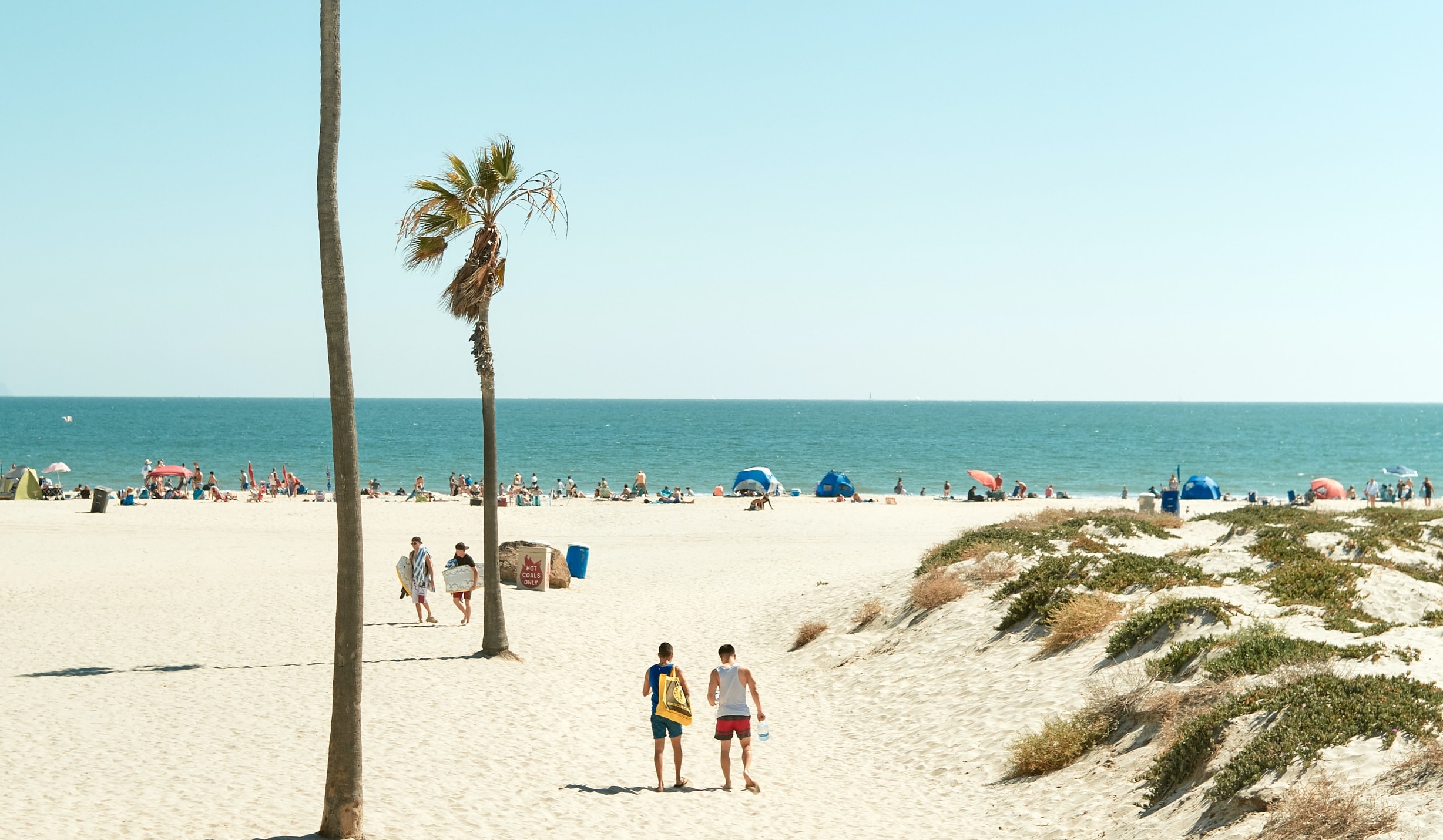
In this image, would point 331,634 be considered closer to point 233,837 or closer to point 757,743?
point 757,743

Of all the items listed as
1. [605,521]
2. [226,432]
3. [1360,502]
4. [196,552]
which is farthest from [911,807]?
[226,432]

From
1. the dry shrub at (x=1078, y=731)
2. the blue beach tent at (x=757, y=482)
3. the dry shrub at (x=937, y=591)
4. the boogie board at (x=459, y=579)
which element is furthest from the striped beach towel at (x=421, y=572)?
the blue beach tent at (x=757, y=482)

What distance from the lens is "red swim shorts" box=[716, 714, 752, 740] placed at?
1066cm

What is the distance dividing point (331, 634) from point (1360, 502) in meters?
46.7

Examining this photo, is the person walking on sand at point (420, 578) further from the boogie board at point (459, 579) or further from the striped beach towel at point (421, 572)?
the boogie board at point (459, 579)

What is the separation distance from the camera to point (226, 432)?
134375mm

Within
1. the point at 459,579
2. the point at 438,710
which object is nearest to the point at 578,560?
the point at 459,579

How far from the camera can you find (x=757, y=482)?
2132 inches

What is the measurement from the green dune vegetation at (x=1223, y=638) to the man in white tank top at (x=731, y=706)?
9.55 ft

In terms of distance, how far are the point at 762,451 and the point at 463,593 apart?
3547 inches

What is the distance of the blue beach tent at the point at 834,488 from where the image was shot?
54281mm

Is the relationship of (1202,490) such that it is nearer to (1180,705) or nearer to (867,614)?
(867,614)

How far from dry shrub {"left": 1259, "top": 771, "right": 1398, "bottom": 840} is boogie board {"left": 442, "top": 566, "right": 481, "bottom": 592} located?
14.5 m

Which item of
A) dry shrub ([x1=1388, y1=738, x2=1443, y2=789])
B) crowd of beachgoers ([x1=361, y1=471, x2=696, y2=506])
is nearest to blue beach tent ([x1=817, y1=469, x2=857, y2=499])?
crowd of beachgoers ([x1=361, y1=471, x2=696, y2=506])
